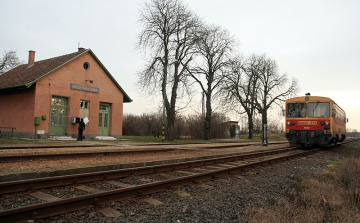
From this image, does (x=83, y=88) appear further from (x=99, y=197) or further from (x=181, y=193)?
(x=99, y=197)

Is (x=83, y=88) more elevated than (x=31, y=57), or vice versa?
(x=31, y=57)

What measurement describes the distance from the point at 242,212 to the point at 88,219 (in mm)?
2562

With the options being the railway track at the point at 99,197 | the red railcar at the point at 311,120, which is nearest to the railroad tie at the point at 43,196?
the railway track at the point at 99,197

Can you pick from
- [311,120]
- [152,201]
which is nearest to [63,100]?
[311,120]

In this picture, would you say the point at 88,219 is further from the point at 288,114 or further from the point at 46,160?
the point at 288,114

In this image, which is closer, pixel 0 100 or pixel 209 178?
pixel 209 178

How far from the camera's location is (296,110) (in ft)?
59.6

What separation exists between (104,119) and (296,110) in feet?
52.6

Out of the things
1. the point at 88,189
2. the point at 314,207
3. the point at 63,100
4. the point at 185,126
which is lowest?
the point at 314,207

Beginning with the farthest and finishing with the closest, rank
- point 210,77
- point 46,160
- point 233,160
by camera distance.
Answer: point 210,77, point 233,160, point 46,160

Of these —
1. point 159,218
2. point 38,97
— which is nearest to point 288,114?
point 159,218

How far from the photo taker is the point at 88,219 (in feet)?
13.7

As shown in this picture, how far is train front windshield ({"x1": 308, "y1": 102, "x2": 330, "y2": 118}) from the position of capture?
17188 mm

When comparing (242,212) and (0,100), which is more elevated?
(0,100)
